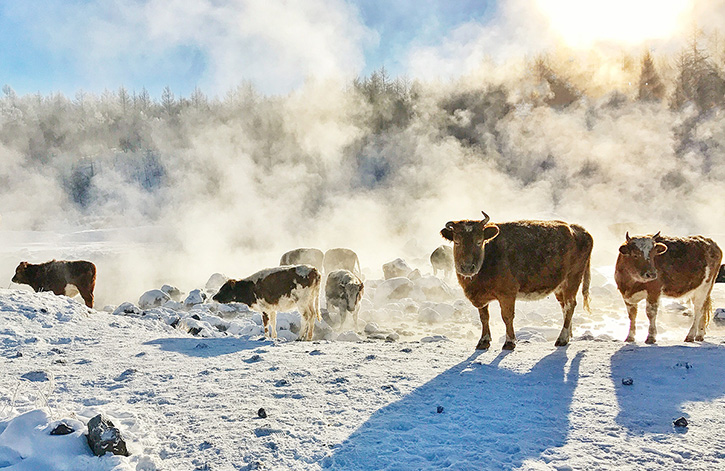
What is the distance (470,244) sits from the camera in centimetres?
584

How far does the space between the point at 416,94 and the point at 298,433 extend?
58.3m

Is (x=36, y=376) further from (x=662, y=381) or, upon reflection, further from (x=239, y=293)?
(x=662, y=381)

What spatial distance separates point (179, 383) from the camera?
414 centimetres

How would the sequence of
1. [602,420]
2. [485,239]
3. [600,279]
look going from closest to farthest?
[602,420] → [485,239] → [600,279]

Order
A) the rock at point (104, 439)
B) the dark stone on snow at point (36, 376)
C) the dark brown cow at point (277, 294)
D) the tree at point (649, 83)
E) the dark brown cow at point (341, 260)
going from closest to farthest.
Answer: the rock at point (104, 439) → the dark stone on snow at point (36, 376) → the dark brown cow at point (277, 294) → the dark brown cow at point (341, 260) → the tree at point (649, 83)

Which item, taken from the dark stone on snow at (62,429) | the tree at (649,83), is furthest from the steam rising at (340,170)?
the dark stone on snow at (62,429)

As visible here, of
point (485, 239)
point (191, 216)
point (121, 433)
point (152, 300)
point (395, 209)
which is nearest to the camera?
point (121, 433)

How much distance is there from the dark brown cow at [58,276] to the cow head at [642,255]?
12.9 m

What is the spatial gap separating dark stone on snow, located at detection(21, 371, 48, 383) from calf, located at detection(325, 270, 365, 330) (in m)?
8.14

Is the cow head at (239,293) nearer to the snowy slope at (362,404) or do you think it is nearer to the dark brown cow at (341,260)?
the snowy slope at (362,404)

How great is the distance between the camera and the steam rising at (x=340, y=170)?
31703 mm

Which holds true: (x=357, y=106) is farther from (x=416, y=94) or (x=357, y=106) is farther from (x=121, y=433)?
(x=121, y=433)

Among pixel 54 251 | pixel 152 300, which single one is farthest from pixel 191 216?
pixel 152 300

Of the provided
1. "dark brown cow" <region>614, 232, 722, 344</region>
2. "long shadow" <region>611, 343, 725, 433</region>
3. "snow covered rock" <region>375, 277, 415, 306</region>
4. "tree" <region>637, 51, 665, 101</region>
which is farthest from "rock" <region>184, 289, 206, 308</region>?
"tree" <region>637, 51, 665, 101</region>
